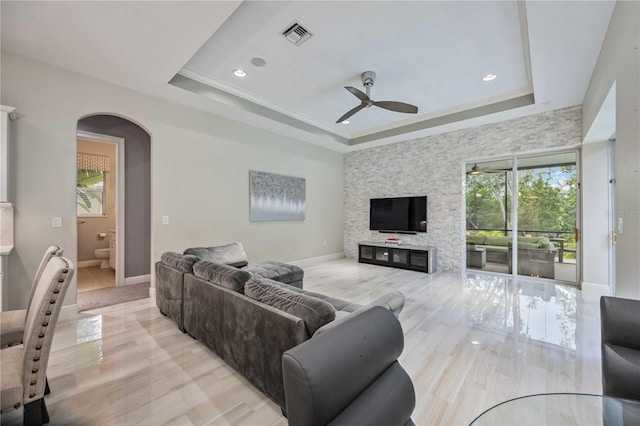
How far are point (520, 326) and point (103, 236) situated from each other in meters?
7.82

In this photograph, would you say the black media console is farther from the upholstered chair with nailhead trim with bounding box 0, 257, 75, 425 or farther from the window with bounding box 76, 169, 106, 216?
the window with bounding box 76, 169, 106, 216

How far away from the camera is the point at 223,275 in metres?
2.18

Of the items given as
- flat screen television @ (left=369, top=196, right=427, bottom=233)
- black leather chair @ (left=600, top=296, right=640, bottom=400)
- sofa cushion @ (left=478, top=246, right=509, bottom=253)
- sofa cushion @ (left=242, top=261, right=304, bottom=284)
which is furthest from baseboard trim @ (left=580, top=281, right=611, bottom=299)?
sofa cushion @ (left=242, top=261, right=304, bottom=284)

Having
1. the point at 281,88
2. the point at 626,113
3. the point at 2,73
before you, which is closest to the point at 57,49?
the point at 2,73

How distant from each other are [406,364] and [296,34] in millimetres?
3388

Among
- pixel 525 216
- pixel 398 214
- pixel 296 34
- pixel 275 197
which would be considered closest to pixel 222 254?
pixel 275 197

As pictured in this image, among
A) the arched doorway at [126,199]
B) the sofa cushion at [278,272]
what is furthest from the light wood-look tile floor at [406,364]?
the arched doorway at [126,199]

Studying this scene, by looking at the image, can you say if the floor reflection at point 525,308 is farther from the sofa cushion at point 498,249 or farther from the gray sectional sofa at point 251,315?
the gray sectional sofa at point 251,315

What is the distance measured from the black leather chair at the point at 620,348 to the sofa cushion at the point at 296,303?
4.49ft

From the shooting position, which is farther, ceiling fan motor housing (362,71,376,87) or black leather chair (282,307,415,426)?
ceiling fan motor housing (362,71,376,87)

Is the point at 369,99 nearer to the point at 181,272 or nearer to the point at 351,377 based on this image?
the point at 181,272

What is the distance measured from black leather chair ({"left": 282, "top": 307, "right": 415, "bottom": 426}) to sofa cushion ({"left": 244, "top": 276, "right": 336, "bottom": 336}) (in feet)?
2.00

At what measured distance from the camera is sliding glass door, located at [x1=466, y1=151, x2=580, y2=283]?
4551 millimetres

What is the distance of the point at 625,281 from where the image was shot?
6.88 ft
